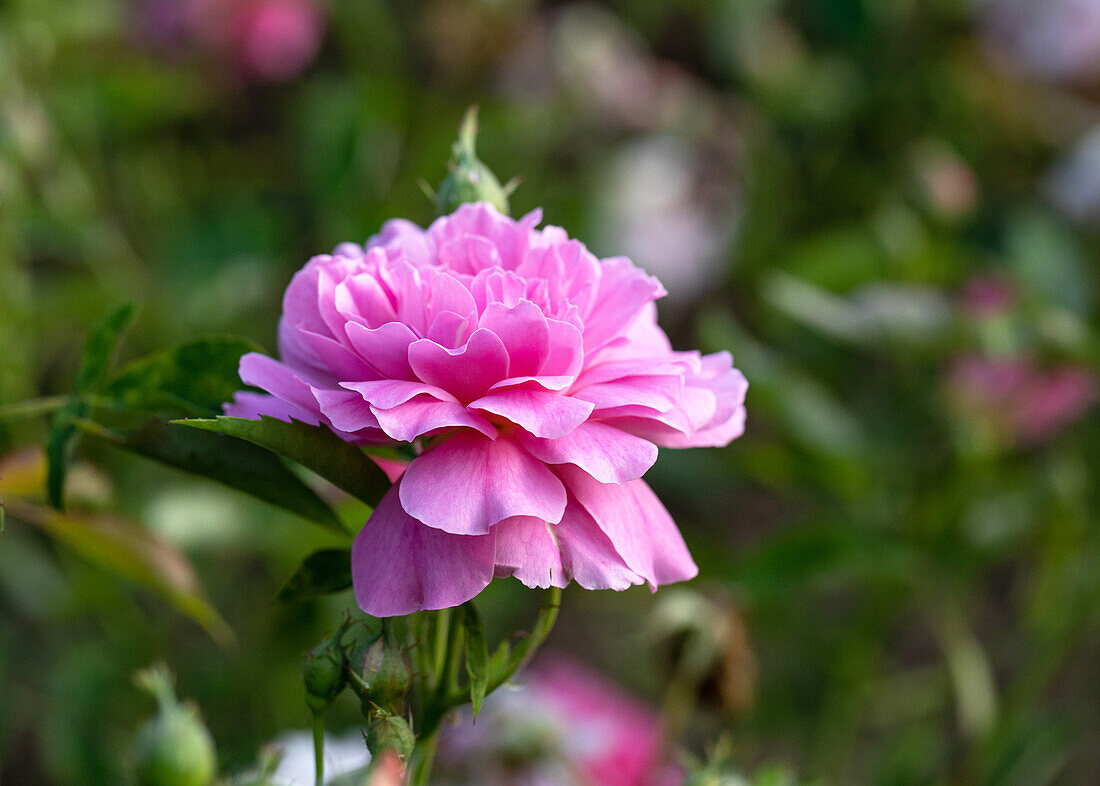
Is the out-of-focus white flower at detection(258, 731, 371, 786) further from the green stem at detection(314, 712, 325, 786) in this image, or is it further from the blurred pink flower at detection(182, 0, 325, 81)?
the blurred pink flower at detection(182, 0, 325, 81)

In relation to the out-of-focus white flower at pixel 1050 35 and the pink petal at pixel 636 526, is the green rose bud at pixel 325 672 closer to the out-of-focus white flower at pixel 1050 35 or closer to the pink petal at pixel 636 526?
the pink petal at pixel 636 526

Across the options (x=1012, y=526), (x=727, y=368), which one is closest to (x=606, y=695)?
(x=1012, y=526)

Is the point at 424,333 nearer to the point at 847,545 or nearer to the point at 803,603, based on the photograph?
the point at 847,545

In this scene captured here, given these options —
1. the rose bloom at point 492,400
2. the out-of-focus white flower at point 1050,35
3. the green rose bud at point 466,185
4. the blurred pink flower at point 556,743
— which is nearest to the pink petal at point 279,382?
the rose bloom at point 492,400

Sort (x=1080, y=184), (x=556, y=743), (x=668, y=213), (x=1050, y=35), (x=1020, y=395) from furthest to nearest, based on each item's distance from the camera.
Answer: (x=668, y=213) < (x=1050, y=35) < (x=1080, y=184) < (x=1020, y=395) < (x=556, y=743)

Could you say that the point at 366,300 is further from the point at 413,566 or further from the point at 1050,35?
the point at 1050,35

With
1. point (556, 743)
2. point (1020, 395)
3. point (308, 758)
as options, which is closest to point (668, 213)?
point (1020, 395)
